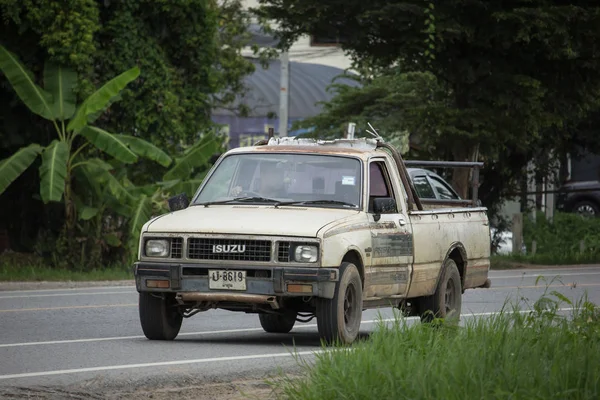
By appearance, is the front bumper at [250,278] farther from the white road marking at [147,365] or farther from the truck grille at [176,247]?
the white road marking at [147,365]

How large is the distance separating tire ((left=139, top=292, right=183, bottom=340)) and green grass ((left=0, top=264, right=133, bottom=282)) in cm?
1032

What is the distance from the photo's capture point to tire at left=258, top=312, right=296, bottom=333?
1395 centimetres

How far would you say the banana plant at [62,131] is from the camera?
75.4 ft

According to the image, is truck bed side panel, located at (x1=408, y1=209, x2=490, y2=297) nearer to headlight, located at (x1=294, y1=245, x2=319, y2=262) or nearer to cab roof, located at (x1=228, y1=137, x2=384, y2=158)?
cab roof, located at (x1=228, y1=137, x2=384, y2=158)

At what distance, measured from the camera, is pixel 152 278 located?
39.8ft

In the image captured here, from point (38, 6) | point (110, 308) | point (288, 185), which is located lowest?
point (110, 308)

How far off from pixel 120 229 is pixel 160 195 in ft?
4.16

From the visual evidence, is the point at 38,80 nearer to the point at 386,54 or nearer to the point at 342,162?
the point at 386,54

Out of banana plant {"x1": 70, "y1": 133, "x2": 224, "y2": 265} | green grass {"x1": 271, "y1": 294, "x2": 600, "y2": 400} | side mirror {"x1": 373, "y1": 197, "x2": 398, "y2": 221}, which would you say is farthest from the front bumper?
banana plant {"x1": 70, "y1": 133, "x2": 224, "y2": 265}

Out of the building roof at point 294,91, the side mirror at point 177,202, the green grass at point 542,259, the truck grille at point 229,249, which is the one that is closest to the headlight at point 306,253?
the truck grille at point 229,249

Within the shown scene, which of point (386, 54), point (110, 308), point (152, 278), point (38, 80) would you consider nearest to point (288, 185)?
point (152, 278)

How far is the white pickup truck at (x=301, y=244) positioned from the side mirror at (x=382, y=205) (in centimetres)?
1

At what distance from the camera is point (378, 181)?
44.6 ft

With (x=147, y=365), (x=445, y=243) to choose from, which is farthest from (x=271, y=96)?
(x=147, y=365)
